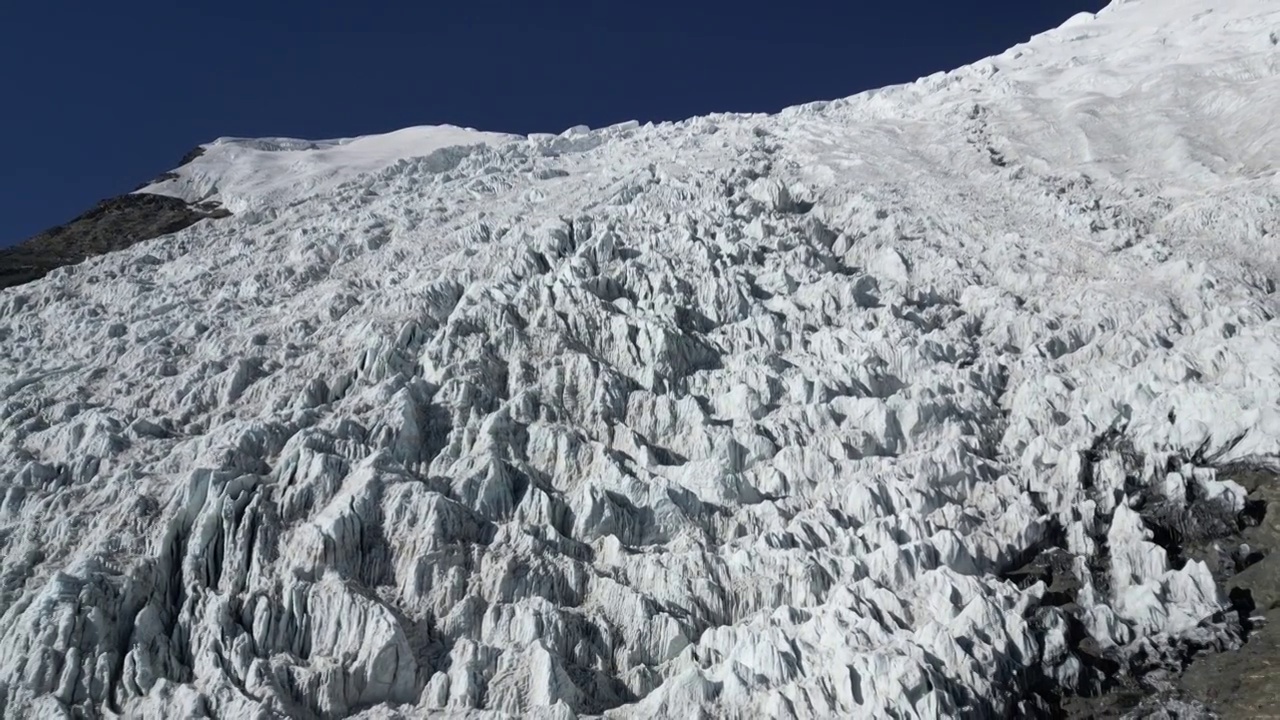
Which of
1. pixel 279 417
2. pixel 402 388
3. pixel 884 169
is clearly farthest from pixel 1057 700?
pixel 884 169

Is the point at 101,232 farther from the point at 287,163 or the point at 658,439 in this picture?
the point at 658,439

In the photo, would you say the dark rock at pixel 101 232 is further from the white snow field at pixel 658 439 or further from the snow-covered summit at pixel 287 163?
the white snow field at pixel 658 439

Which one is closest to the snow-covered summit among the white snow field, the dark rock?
the dark rock

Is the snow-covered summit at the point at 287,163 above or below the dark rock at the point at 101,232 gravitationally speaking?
above

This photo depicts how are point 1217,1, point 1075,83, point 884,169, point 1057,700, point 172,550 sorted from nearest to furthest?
1. point 1057,700
2. point 172,550
3. point 884,169
4. point 1075,83
5. point 1217,1

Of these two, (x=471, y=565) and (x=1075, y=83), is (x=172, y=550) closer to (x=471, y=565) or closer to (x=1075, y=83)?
(x=471, y=565)

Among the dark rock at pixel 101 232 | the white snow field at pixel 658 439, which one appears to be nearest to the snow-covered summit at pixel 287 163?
the dark rock at pixel 101 232

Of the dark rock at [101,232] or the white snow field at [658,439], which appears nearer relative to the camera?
the white snow field at [658,439]

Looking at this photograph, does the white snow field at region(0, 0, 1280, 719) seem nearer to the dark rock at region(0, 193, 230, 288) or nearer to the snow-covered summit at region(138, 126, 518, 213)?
the dark rock at region(0, 193, 230, 288)
